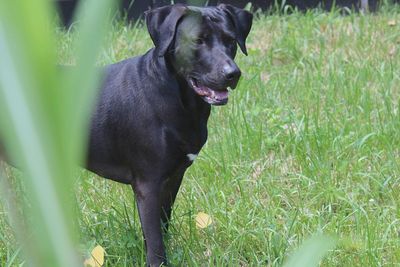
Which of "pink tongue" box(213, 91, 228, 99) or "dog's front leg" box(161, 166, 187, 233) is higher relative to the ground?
"pink tongue" box(213, 91, 228, 99)

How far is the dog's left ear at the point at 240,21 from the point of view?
2516 mm

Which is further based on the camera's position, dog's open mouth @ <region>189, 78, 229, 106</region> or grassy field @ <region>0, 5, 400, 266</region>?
grassy field @ <region>0, 5, 400, 266</region>

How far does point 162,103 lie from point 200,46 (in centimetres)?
25

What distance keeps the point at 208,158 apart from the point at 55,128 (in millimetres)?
2975

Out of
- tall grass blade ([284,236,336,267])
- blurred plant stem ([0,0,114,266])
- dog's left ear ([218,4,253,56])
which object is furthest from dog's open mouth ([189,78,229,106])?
blurred plant stem ([0,0,114,266])

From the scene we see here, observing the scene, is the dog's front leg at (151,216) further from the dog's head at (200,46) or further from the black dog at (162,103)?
the dog's head at (200,46)

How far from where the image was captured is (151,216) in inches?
96.3

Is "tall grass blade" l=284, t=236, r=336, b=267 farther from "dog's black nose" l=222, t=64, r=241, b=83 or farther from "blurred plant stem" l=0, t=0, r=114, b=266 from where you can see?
"dog's black nose" l=222, t=64, r=241, b=83

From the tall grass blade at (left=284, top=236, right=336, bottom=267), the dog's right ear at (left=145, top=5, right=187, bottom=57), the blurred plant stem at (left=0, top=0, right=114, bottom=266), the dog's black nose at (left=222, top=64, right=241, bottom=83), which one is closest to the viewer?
the blurred plant stem at (left=0, top=0, right=114, bottom=266)

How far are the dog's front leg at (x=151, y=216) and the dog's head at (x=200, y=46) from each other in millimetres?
365

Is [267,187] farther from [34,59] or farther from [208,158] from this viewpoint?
[34,59]

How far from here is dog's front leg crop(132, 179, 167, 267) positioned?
95.3 inches

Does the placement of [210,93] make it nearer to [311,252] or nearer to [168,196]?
[168,196]

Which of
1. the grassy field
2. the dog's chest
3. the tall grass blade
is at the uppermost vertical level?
the tall grass blade
